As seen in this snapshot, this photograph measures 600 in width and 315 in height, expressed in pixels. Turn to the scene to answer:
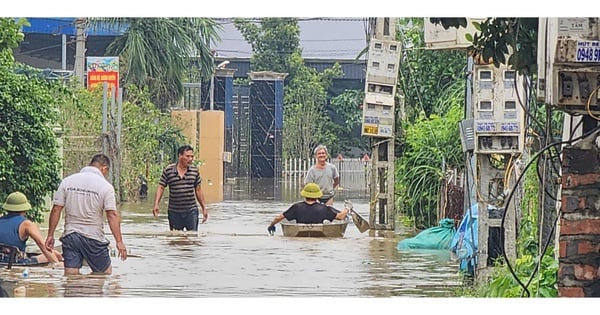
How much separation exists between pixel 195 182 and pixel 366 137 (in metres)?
1.86

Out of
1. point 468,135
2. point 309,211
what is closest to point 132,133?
point 309,211

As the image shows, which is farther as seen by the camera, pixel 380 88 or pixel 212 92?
pixel 212 92

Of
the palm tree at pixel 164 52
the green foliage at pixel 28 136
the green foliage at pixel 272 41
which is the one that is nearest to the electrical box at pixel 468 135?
the green foliage at pixel 272 41

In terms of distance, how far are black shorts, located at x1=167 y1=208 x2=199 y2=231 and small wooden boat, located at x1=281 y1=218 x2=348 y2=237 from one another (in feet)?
2.63

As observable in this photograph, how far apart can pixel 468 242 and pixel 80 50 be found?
12.8ft

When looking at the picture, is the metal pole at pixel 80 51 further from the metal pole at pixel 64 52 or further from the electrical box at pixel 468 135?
the electrical box at pixel 468 135

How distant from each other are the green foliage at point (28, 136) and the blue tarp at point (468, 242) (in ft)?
11.3

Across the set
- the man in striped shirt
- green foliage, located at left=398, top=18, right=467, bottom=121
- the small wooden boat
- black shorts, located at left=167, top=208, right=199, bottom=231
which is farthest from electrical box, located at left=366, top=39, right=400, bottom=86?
black shorts, located at left=167, top=208, right=199, bottom=231

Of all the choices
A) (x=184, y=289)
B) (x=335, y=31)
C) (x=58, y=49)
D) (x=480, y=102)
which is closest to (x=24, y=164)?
(x=58, y=49)

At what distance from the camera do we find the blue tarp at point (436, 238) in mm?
11680

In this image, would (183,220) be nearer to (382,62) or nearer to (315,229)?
(315,229)

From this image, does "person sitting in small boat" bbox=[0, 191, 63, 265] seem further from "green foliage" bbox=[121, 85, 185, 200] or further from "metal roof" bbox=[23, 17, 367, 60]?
"green foliage" bbox=[121, 85, 185, 200]

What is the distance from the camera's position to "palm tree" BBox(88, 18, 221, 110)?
1180 centimetres

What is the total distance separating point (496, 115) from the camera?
9.37 m
